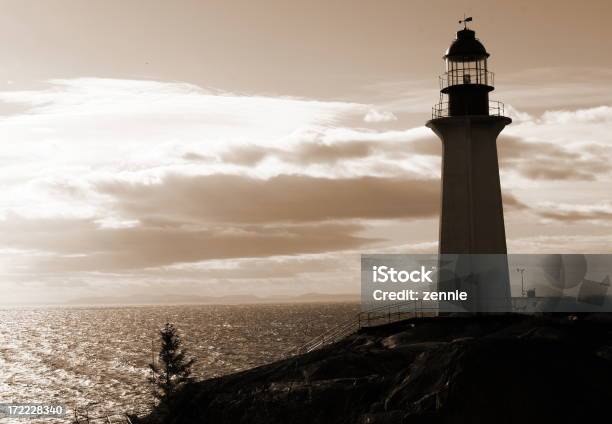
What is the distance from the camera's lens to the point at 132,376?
282ft

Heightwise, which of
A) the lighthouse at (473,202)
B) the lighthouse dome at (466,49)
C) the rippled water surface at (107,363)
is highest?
the lighthouse dome at (466,49)

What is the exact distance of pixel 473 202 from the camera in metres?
36.9

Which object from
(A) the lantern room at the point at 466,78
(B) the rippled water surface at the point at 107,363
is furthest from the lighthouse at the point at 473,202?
(B) the rippled water surface at the point at 107,363

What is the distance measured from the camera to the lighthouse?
36812 millimetres

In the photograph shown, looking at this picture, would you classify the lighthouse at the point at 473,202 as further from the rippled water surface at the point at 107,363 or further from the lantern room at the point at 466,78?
the rippled water surface at the point at 107,363

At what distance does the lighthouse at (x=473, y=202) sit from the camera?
121 feet

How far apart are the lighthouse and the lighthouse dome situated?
64.7 inches

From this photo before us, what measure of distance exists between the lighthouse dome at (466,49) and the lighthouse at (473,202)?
1645 mm

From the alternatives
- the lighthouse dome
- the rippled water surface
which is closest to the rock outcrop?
the lighthouse dome

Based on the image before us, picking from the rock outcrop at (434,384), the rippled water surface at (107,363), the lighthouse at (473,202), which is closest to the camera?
the rock outcrop at (434,384)

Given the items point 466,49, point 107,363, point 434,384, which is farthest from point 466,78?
point 107,363

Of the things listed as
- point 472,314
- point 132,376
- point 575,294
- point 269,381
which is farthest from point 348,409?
point 132,376

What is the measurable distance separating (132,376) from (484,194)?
196 feet

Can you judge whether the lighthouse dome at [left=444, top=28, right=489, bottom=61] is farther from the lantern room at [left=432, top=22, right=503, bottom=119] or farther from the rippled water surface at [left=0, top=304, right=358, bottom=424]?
the rippled water surface at [left=0, top=304, right=358, bottom=424]
